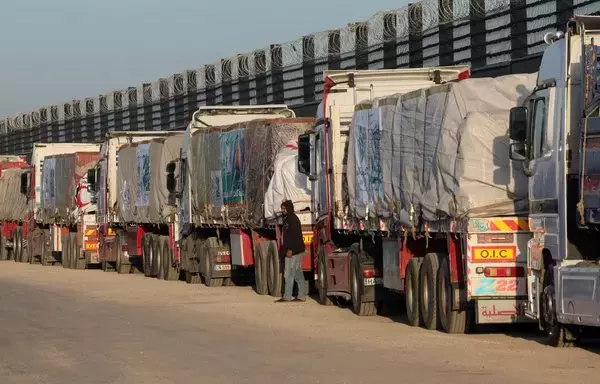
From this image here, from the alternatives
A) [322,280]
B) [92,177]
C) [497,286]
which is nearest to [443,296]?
[497,286]

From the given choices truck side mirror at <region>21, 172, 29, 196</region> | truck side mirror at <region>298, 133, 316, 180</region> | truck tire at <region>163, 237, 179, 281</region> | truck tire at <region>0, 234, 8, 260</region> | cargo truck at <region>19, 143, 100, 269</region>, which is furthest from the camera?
truck tire at <region>0, 234, 8, 260</region>

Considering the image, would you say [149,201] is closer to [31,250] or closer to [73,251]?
[73,251]

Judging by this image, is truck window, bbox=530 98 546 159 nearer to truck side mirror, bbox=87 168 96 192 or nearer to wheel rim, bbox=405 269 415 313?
wheel rim, bbox=405 269 415 313

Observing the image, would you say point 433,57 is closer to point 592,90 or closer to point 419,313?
point 419,313

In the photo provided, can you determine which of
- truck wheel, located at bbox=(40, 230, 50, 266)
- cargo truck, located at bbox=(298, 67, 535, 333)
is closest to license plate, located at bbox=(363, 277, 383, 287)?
cargo truck, located at bbox=(298, 67, 535, 333)

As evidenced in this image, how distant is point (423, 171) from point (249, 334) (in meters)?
3.01

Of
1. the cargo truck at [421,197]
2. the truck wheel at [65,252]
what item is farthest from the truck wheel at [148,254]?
the cargo truck at [421,197]

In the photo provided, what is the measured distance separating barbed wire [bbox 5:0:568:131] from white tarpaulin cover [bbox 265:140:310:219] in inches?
228

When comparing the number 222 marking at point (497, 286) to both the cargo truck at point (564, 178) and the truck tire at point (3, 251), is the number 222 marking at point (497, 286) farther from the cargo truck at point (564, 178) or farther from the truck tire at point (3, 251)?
the truck tire at point (3, 251)

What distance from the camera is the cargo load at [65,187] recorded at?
45.7m

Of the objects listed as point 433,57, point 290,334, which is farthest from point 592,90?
point 433,57

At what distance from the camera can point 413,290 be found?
20219 mm

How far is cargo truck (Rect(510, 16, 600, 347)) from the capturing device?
15.2 meters

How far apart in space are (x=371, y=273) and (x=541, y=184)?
6539 millimetres
